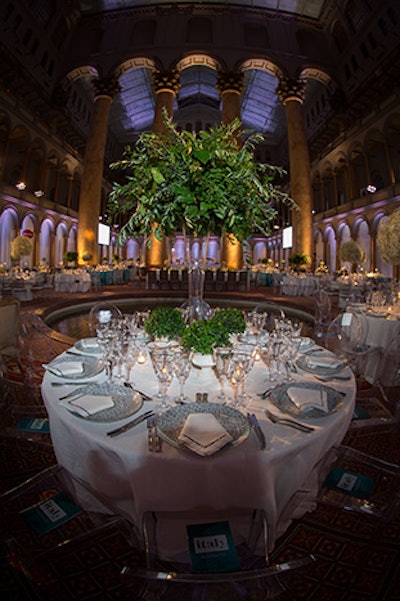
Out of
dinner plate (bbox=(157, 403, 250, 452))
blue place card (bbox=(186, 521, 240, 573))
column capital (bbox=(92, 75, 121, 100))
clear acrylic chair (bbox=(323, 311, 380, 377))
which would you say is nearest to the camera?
blue place card (bbox=(186, 521, 240, 573))

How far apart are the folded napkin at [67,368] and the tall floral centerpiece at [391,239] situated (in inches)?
185

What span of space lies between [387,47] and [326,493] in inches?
861

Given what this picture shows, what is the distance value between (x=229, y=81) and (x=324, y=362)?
1888 centimetres

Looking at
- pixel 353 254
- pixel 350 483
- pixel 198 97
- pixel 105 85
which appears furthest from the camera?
pixel 198 97

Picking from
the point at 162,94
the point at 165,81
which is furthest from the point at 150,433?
the point at 165,81

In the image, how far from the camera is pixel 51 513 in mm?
1433

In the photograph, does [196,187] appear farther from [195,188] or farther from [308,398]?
[308,398]

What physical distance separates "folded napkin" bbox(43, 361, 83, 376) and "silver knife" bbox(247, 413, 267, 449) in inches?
38.5

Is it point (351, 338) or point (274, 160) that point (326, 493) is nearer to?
point (351, 338)

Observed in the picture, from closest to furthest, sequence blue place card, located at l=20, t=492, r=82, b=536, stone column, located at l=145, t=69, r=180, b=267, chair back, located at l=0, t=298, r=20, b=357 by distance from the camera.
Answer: blue place card, located at l=20, t=492, r=82, b=536
chair back, located at l=0, t=298, r=20, b=357
stone column, located at l=145, t=69, r=180, b=267

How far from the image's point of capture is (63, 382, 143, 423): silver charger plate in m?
1.37

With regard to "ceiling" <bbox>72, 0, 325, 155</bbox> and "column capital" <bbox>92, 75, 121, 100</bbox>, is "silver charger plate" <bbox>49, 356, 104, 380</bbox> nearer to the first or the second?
"column capital" <bbox>92, 75, 121, 100</bbox>

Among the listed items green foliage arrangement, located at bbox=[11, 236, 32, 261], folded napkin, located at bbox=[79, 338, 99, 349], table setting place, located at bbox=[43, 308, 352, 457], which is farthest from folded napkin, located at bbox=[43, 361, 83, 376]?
green foliage arrangement, located at bbox=[11, 236, 32, 261]

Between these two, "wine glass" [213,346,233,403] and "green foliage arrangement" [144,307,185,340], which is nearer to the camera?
"wine glass" [213,346,233,403]
